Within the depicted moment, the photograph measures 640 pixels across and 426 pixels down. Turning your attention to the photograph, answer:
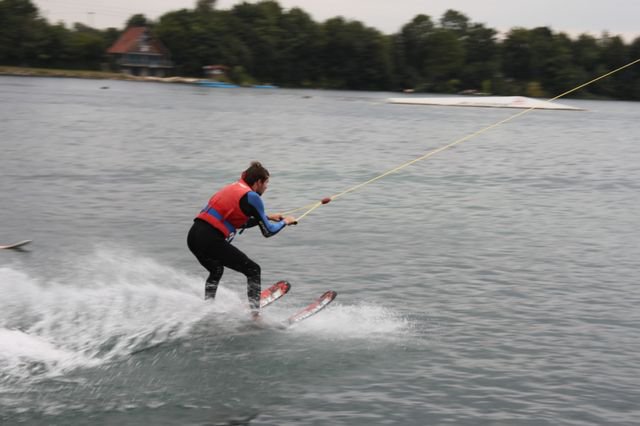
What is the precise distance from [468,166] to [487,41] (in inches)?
5609

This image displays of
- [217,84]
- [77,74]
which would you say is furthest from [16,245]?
[77,74]

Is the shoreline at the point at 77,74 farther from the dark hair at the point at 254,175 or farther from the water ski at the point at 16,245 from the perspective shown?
the dark hair at the point at 254,175

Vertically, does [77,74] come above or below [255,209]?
below

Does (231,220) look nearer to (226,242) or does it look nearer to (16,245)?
(226,242)

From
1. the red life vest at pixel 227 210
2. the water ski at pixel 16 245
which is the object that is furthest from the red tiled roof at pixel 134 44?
the red life vest at pixel 227 210

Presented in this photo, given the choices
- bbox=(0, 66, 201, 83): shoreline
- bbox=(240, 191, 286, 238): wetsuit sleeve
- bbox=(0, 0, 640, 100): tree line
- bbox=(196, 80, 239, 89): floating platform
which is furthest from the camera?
bbox=(0, 0, 640, 100): tree line

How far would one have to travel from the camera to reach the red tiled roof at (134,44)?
15625 cm

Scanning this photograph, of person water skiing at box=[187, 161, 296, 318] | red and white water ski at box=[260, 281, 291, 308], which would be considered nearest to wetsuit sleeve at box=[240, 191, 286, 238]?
person water skiing at box=[187, 161, 296, 318]

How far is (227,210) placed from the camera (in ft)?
36.1

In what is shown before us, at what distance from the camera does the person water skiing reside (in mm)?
10914

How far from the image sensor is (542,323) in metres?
12.7

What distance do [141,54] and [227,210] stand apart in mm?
151957

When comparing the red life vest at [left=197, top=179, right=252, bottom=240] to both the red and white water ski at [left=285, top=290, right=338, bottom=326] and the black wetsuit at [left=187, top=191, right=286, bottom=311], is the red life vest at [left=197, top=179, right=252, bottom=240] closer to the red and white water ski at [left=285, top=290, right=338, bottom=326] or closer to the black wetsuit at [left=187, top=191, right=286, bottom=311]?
the black wetsuit at [left=187, top=191, right=286, bottom=311]

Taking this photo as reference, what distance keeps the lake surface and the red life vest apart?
1432mm
